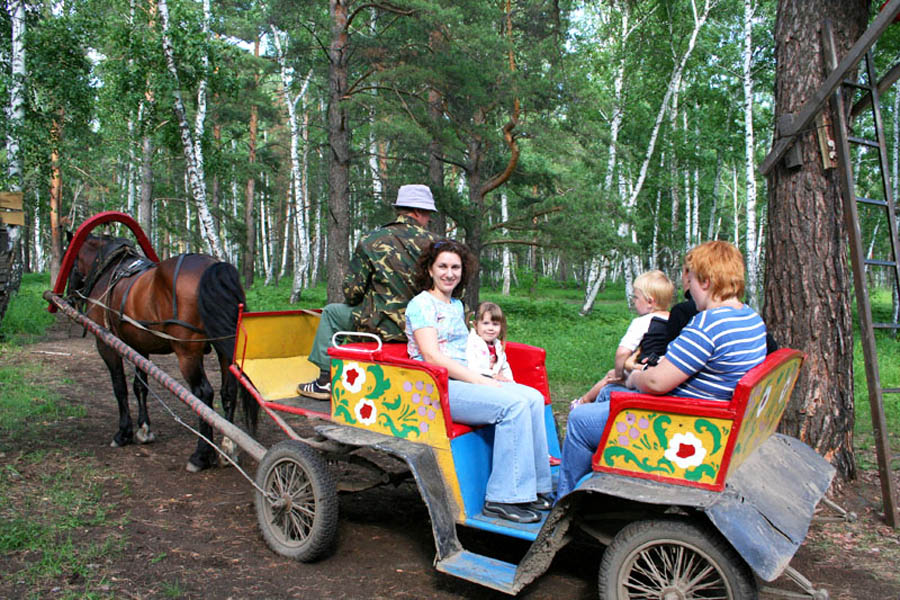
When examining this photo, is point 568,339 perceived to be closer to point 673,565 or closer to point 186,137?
point 186,137

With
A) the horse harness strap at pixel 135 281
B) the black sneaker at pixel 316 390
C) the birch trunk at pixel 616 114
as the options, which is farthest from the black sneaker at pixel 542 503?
the birch trunk at pixel 616 114

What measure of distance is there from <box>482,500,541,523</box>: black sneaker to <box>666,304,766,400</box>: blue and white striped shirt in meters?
1.02

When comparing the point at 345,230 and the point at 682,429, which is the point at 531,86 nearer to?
the point at 345,230

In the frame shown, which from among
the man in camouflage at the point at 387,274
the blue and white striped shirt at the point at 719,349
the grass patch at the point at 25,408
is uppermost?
the man in camouflage at the point at 387,274

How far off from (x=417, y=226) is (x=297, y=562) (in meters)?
2.14

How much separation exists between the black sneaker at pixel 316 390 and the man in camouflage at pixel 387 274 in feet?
1.35

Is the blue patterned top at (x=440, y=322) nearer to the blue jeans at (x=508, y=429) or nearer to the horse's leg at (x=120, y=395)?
the blue jeans at (x=508, y=429)

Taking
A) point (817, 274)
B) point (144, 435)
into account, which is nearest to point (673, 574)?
point (817, 274)

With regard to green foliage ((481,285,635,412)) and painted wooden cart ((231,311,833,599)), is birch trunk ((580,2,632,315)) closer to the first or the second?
green foliage ((481,285,635,412))

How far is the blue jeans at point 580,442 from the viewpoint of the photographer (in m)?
3.15

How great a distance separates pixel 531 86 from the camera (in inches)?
542

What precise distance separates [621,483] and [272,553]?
2.11 metres

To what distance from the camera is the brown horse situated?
550 centimetres

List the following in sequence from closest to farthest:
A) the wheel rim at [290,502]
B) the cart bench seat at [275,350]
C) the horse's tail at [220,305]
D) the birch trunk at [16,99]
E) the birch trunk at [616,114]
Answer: the wheel rim at [290,502] < the cart bench seat at [275,350] < the horse's tail at [220,305] < the birch trunk at [16,99] < the birch trunk at [616,114]
